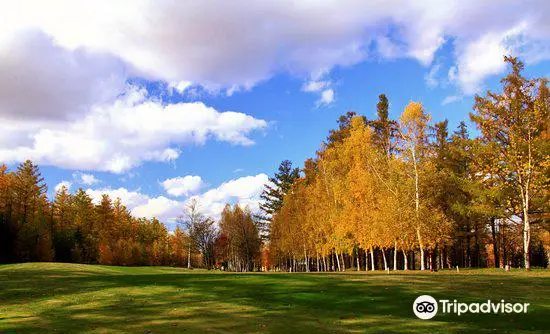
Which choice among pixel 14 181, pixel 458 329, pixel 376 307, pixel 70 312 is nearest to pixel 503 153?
pixel 376 307

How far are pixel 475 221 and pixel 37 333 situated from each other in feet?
173

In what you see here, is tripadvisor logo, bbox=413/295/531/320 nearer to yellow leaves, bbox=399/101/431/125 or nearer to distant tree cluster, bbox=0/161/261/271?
yellow leaves, bbox=399/101/431/125

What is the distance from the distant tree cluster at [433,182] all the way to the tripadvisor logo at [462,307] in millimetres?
20704

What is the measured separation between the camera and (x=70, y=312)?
16.7 meters

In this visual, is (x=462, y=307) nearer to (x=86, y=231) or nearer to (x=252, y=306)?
(x=252, y=306)

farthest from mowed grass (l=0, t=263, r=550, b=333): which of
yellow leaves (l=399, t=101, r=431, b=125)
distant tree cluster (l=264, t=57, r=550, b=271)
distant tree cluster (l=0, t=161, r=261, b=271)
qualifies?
distant tree cluster (l=0, t=161, r=261, b=271)

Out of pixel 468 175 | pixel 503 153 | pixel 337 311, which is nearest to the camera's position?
pixel 337 311

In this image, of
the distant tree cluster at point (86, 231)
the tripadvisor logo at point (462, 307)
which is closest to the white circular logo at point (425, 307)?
the tripadvisor logo at point (462, 307)

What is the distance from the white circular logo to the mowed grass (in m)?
0.33

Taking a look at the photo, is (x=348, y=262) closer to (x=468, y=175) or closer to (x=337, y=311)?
(x=468, y=175)

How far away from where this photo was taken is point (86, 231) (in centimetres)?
7994

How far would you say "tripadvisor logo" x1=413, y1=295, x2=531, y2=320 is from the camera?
599 inches

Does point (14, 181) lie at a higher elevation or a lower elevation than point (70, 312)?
higher

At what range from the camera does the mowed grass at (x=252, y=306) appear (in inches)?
521
